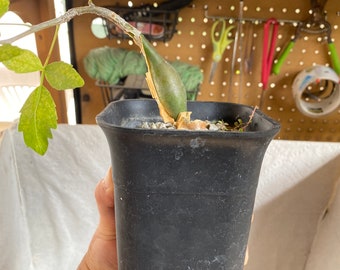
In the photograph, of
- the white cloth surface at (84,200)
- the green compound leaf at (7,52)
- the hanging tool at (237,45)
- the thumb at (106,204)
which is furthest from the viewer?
the hanging tool at (237,45)

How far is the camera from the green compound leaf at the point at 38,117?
223 mm

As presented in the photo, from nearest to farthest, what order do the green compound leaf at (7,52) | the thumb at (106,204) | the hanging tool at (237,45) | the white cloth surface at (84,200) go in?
the green compound leaf at (7,52), the thumb at (106,204), the white cloth surface at (84,200), the hanging tool at (237,45)

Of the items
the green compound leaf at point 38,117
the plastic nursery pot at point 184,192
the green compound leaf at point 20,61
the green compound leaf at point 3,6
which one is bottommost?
the plastic nursery pot at point 184,192

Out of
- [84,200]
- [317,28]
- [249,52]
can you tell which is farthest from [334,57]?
[84,200]

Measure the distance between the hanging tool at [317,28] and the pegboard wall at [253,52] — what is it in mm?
14

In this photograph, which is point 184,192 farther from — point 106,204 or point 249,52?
point 249,52

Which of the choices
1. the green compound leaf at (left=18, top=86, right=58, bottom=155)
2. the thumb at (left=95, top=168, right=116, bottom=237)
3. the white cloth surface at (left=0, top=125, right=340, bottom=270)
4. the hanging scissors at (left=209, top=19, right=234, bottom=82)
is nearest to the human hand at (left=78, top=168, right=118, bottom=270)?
the thumb at (left=95, top=168, right=116, bottom=237)

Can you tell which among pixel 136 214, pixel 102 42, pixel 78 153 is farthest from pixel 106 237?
pixel 102 42

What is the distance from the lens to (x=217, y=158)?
21 cm

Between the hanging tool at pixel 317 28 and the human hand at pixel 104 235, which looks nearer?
the human hand at pixel 104 235

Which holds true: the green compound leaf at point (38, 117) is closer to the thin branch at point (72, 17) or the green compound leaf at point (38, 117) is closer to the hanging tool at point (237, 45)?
the thin branch at point (72, 17)

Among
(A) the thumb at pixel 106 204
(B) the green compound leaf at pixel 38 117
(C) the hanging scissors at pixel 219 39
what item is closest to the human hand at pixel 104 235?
(A) the thumb at pixel 106 204

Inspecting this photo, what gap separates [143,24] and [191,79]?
146 millimetres

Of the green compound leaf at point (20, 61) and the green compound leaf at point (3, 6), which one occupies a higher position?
the green compound leaf at point (3, 6)
